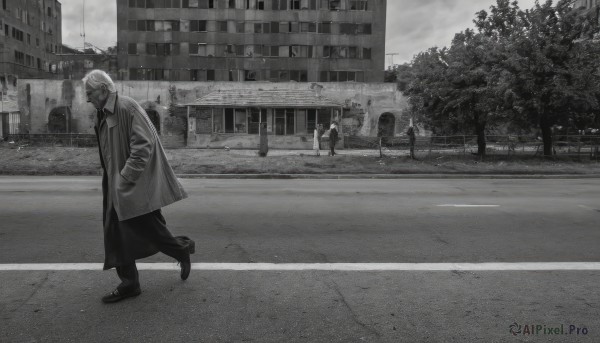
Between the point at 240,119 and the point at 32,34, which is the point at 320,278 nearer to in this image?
the point at 240,119

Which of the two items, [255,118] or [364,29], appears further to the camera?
[364,29]

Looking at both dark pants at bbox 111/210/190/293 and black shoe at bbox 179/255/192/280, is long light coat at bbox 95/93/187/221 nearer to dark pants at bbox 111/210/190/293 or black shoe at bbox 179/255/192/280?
dark pants at bbox 111/210/190/293

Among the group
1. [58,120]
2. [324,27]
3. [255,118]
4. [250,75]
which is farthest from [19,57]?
[255,118]

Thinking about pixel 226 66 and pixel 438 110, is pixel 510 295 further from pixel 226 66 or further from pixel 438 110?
pixel 226 66

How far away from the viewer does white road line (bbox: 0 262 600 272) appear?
17.6 feet

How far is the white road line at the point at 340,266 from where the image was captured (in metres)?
5.38

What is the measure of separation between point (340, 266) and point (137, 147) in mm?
2303

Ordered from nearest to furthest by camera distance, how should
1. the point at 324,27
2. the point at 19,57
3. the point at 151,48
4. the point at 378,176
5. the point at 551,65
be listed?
the point at 378,176 < the point at 551,65 < the point at 151,48 < the point at 324,27 < the point at 19,57

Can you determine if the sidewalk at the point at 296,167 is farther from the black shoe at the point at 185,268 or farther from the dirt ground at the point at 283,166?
the black shoe at the point at 185,268

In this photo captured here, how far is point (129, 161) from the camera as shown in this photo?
4250mm

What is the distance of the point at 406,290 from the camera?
15.5 feet

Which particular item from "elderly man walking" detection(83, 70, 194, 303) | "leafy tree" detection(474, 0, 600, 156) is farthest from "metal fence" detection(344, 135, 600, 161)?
"elderly man walking" detection(83, 70, 194, 303)

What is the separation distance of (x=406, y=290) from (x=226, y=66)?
62748 millimetres

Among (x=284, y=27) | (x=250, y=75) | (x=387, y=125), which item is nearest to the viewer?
(x=387, y=125)
